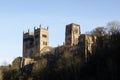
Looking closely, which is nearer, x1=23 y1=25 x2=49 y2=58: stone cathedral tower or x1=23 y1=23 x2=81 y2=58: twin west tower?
x1=23 y1=23 x2=81 y2=58: twin west tower

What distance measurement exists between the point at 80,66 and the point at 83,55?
10741 mm

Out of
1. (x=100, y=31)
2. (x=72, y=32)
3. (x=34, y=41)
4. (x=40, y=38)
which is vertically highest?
(x=72, y=32)

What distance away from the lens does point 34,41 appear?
5271 inches

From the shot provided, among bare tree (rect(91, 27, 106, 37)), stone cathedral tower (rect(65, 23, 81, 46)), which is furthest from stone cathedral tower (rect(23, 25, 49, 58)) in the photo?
bare tree (rect(91, 27, 106, 37))

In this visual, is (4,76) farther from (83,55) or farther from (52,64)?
(83,55)

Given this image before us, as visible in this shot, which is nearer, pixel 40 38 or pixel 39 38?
pixel 40 38

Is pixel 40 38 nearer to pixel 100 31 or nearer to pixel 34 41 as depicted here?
pixel 34 41

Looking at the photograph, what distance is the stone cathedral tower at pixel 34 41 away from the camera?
13138 cm

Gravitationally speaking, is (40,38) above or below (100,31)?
below

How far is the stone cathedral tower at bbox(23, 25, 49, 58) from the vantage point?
431ft

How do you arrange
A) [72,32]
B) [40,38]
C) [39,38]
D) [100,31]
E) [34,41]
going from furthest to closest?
[34,41]
[39,38]
[40,38]
[72,32]
[100,31]

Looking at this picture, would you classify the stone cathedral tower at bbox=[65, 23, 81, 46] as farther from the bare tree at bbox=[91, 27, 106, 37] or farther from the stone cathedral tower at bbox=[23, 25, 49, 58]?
the bare tree at bbox=[91, 27, 106, 37]

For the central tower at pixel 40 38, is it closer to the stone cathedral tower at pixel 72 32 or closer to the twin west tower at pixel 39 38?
the twin west tower at pixel 39 38

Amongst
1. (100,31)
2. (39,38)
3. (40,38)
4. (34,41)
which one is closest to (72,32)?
(40,38)
